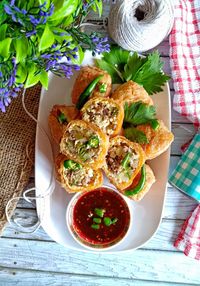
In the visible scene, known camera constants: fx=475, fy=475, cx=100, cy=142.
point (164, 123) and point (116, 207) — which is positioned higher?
point (164, 123)

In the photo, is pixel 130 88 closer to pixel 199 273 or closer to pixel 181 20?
pixel 181 20

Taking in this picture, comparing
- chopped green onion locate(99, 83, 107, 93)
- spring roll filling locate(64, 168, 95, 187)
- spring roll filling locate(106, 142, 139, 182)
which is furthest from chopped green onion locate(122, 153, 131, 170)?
chopped green onion locate(99, 83, 107, 93)

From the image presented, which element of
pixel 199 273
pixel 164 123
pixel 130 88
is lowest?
pixel 199 273

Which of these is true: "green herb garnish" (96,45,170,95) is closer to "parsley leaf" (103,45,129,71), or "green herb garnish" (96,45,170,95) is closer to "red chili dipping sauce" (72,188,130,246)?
"parsley leaf" (103,45,129,71)

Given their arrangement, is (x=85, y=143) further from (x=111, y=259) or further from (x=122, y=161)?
(x=111, y=259)

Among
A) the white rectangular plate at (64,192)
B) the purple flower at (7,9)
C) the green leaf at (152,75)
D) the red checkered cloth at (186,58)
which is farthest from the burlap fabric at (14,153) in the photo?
the purple flower at (7,9)

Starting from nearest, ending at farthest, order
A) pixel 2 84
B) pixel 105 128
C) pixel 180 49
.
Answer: pixel 2 84
pixel 105 128
pixel 180 49

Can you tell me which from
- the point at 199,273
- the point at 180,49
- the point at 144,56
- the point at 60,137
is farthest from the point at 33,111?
the point at 199,273

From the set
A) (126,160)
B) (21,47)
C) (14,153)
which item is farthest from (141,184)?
(21,47)

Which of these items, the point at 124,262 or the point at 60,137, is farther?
the point at 124,262

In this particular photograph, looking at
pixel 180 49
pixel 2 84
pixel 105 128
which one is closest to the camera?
pixel 2 84
